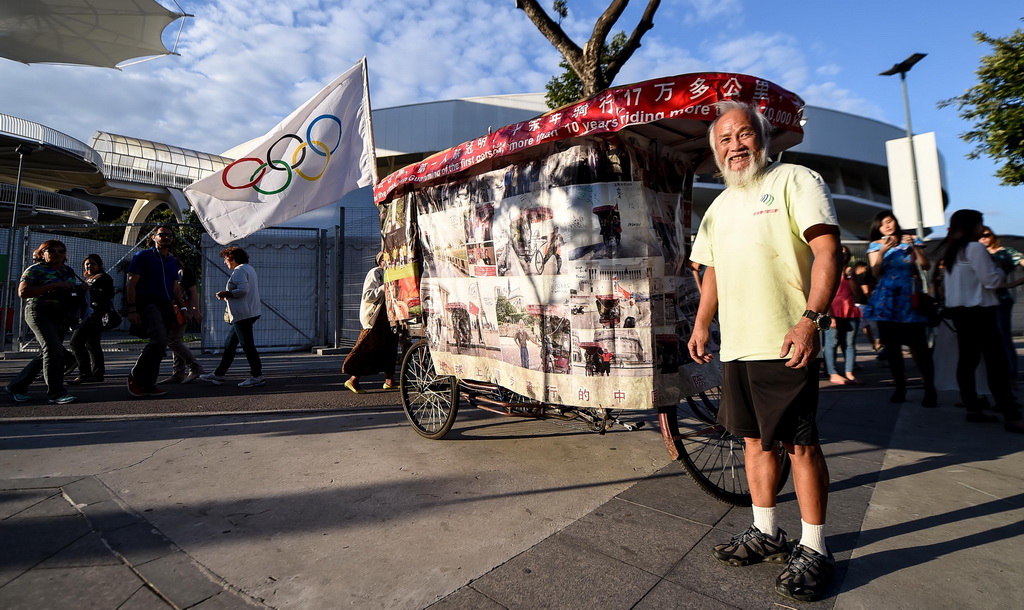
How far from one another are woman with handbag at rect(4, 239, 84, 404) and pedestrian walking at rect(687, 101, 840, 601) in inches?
268

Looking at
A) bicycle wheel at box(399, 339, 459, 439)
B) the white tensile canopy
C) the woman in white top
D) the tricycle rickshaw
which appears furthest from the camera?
A: the white tensile canopy

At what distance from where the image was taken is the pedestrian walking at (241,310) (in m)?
6.85

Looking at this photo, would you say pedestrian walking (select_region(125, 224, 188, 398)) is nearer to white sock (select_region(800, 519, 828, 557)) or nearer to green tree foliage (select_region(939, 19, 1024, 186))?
white sock (select_region(800, 519, 828, 557))

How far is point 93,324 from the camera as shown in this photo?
725 centimetres

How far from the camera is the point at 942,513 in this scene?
9.04 ft

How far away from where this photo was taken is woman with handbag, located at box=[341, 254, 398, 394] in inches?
217

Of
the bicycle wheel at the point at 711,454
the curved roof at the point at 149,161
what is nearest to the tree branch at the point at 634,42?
the bicycle wheel at the point at 711,454

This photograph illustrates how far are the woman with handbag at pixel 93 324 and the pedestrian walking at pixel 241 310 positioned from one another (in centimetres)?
182

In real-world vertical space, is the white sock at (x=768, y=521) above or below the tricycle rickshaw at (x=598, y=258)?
below

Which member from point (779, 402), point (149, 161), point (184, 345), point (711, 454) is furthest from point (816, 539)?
point (149, 161)

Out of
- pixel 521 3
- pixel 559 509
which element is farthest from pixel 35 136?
pixel 559 509

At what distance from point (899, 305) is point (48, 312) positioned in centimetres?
891

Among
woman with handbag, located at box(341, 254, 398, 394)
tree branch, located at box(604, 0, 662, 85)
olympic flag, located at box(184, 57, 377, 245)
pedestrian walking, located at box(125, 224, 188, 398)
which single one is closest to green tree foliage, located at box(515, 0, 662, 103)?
tree branch, located at box(604, 0, 662, 85)

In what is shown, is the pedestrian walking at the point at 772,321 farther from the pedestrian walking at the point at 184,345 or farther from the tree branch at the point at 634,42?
the pedestrian walking at the point at 184,345
